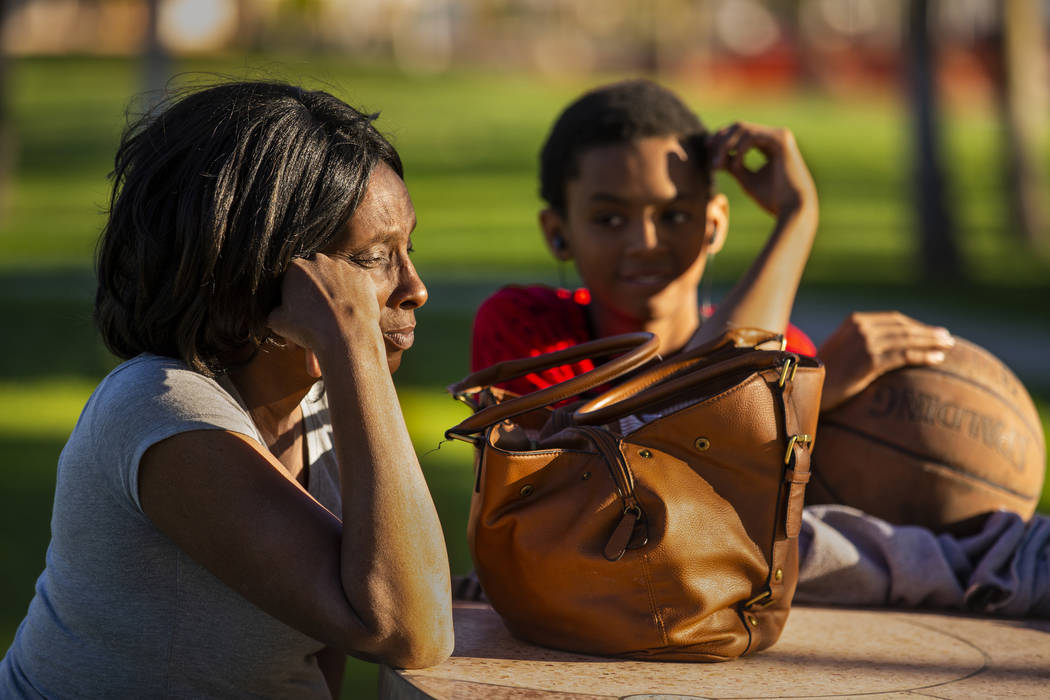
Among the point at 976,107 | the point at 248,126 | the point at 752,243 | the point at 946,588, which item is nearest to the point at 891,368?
the point at 946,588

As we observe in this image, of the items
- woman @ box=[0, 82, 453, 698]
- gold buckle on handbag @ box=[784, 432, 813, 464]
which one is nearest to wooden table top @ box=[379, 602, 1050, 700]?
woman @ box=[0, 82, 453, 698]

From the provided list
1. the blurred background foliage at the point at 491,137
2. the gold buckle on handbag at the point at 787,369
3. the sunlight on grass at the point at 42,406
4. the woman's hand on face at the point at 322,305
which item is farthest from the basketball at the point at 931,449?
the sunlight on grass at the point at 42,406

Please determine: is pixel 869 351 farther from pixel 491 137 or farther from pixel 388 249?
pixel 491 137

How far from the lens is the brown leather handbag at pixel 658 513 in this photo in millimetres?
2555

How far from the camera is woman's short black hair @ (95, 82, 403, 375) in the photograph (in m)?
2.49

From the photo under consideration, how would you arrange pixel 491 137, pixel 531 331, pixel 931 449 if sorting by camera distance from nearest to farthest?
pixel 931 449 → pixel 531 331 → pixel 491 137

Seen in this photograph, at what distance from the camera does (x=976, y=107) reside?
42.1m

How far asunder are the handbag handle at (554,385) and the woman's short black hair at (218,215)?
49 cm

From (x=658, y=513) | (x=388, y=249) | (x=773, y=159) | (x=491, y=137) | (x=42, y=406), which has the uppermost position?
(x=773, y=159)

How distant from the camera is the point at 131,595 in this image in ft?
8.16

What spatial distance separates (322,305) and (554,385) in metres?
0.51

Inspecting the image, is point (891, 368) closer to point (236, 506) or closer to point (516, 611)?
point (516, 611)

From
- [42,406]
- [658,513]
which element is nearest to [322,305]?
[658,513]

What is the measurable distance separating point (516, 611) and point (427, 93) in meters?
36.4
